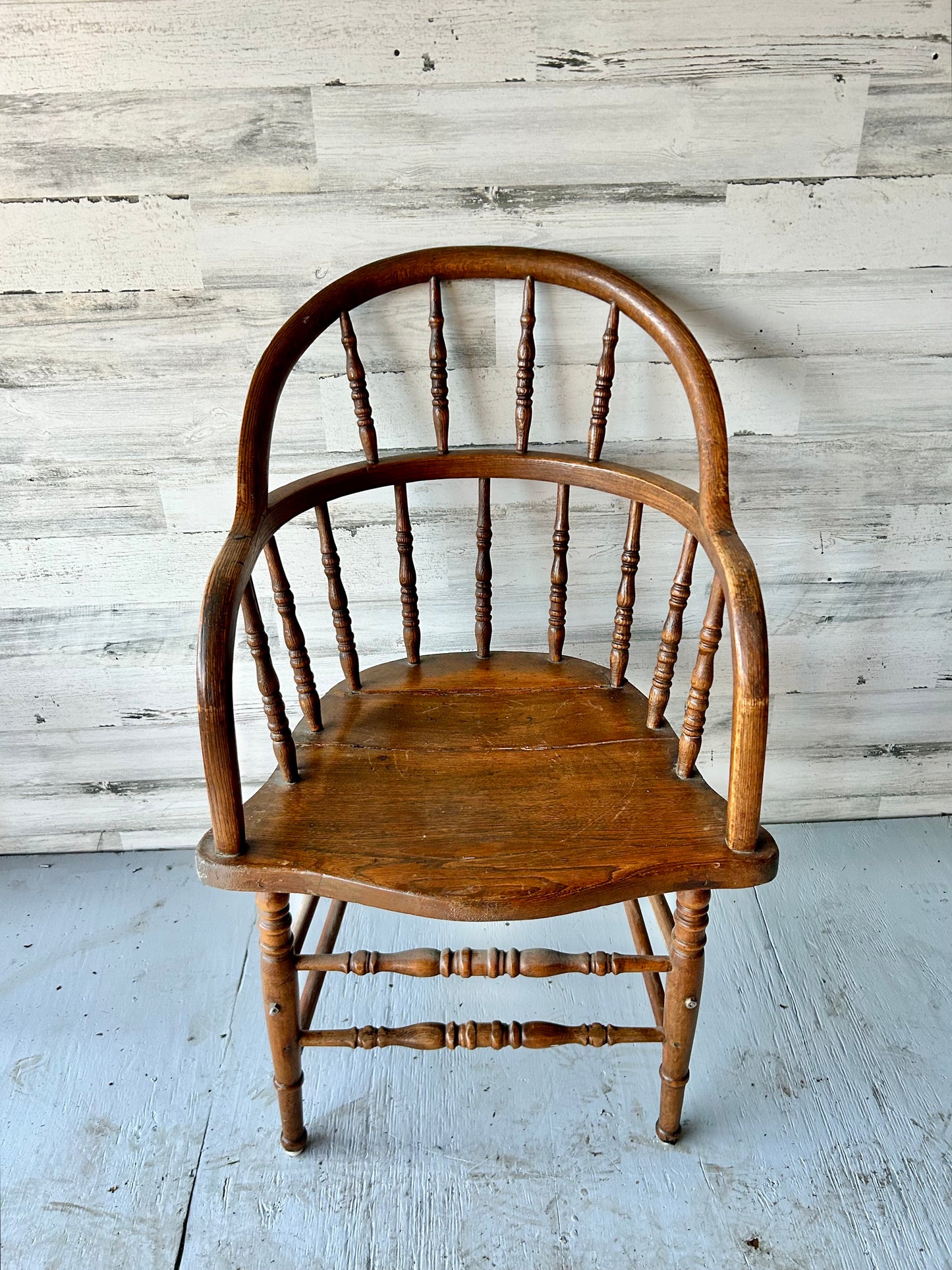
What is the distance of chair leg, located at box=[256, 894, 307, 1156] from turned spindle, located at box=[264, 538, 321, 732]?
0.24 meters

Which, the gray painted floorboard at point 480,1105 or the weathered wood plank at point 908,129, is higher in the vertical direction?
the weathered wood plank at point 908,129

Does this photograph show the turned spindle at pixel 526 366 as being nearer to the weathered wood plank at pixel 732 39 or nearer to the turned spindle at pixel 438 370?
the turned spindle at pixel 438 370

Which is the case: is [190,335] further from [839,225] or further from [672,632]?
[839,225]

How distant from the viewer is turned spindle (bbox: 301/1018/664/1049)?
1.04 meters

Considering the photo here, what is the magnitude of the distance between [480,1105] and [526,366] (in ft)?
3.11

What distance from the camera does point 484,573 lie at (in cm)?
126

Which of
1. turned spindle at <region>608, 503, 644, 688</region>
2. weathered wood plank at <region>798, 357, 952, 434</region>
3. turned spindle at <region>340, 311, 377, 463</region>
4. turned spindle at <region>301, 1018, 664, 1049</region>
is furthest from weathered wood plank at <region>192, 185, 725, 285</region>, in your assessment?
turned spindle at <region>301, 1018, 664, 1049</region>

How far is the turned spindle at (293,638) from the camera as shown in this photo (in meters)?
1.10

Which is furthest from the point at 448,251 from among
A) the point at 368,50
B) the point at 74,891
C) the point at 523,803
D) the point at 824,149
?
the point at 74,891

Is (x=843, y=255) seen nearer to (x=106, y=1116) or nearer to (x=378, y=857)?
(x=378, y=857)

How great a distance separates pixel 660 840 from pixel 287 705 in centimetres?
72

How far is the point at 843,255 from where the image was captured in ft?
3.96

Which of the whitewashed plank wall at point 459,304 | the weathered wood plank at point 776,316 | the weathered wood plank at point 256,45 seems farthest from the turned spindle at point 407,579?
the weathered wood plank at point 256,45

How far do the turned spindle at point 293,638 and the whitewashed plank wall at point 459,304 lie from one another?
0.86 feet
